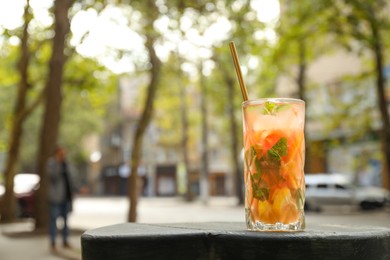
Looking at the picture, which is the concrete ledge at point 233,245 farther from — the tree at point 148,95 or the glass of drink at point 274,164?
the tree at point 148,95

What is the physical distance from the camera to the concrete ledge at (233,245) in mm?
2033

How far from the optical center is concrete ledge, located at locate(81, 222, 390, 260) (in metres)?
2.03

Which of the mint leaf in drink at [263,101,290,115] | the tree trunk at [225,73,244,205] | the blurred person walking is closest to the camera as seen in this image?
the mint leaf in drink at [263,101,290,115]

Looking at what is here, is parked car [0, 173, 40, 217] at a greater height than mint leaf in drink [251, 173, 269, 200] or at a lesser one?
lesser

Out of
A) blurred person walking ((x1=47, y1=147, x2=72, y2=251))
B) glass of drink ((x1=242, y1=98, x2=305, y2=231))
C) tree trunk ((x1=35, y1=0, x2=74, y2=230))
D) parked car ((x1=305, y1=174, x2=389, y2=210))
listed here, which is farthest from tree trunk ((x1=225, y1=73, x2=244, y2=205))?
glass of drink ((x1=242, y1=98, x2=305, y2=231))

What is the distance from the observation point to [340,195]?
27062 millimetres

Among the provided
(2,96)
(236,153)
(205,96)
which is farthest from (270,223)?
(2,96)

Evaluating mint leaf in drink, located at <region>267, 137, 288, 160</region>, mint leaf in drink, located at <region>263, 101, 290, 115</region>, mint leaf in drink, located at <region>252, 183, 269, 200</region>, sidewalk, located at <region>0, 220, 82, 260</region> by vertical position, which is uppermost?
mint leaf in drink, located at <region>263, 101, 290, 115</region>

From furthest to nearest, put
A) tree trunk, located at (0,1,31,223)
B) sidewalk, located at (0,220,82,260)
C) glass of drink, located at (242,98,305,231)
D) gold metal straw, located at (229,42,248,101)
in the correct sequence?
tree trunk, located at (0,1,31,223), sidewalk, located at (0,220,82,260), gold metal straw, located at (229,42,248,101), glass of drink, located at (242,98,305,231)

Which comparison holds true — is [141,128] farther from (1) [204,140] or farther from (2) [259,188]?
(1) [204,140]

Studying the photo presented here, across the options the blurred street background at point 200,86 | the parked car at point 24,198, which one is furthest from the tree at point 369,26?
the parked car at point 24,198

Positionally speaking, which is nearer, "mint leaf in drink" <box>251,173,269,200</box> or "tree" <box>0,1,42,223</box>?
"mint leaf in drink" <box>251,173,269,200</box>

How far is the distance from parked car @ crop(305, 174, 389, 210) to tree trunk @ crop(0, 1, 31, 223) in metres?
12.7

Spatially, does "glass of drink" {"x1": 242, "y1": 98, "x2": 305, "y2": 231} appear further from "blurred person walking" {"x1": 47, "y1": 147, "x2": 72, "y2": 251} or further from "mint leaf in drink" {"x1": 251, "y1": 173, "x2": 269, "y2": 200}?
"blurred person walking" {"x1": 47, "y1": 147, "x2": 72, "y2": 251}
